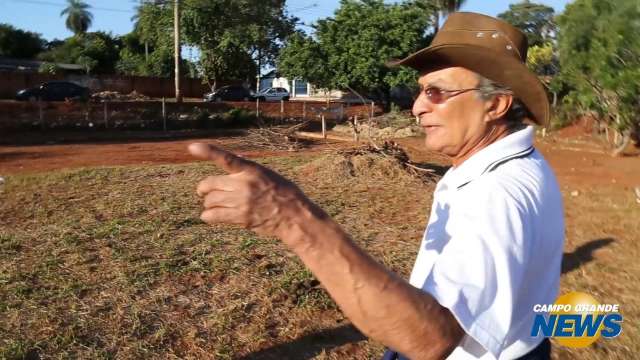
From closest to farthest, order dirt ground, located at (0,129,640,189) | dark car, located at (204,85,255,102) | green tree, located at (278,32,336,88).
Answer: dirt ground, located at (0,129,640,189), green tree, located at (278,32,336,88), dark car, located at (204,85,255,102)

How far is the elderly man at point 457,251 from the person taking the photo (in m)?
1.06

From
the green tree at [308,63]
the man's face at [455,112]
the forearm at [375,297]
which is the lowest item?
the forearm at [375,297]

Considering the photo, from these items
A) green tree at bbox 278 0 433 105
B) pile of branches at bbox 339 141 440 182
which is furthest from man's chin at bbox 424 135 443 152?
green tree at bbox 278 0 433 105

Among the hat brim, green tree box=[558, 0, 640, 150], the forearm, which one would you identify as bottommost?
the forearm

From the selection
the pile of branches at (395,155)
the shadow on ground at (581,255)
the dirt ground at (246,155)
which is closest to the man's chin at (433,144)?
the shadow on ground at (581,255)

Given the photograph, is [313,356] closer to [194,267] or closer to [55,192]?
[194,267]

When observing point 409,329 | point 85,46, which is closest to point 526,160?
point 409,329

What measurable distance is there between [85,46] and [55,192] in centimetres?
4575

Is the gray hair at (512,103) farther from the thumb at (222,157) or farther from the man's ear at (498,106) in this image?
the thumb at (222,157)

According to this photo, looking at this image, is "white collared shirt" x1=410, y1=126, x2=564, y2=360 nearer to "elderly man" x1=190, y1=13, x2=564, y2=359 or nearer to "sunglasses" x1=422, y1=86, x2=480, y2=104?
"elderly man" x1=190, y1=13, x2=564, y2=359

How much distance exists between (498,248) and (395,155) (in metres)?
8.62

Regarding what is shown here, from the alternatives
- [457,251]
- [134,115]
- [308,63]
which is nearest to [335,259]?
[457,251]

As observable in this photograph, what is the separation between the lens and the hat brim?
57.9 inches

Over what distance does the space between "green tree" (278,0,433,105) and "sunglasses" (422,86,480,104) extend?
972 inches
